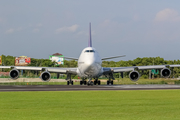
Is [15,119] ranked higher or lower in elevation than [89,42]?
lower

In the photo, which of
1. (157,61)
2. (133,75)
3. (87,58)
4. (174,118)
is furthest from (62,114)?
(157,61)

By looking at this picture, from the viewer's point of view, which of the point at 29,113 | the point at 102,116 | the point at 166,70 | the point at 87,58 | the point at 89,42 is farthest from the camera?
the point at 89,42

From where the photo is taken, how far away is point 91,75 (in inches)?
1796

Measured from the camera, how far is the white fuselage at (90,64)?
43.5m

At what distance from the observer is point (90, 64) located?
43156mm

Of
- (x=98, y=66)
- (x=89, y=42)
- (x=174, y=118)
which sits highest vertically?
(x=89, y=42)

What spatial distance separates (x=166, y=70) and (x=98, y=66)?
10.4 m

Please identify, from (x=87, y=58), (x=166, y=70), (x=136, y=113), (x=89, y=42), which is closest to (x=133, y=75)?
(x=166, y=70)

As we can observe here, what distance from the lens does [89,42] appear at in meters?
57.3

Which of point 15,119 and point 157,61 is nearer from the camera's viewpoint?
point 15,119

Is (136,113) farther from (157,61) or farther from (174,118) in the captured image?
(157,61)

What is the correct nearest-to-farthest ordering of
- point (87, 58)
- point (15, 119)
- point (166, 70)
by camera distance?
point (15, 119)
point (87, 58)
point (166, 70)

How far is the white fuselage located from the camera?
143 feet

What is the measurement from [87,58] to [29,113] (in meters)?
31.0
